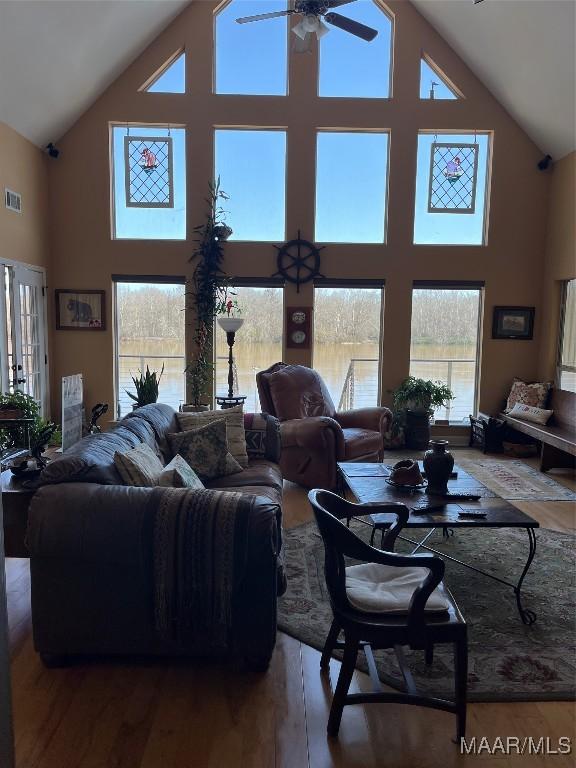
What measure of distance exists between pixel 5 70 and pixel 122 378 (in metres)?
3.43

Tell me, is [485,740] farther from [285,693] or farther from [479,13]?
[479,13]

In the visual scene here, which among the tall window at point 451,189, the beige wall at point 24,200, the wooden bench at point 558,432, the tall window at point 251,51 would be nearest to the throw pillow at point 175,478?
the beige wall at point 24,200

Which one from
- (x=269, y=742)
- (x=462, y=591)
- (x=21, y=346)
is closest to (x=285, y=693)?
(x=269, y=742)

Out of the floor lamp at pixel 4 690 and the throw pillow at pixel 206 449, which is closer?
the floor lamp at pixel 4 690

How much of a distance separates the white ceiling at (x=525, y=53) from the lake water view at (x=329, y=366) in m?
2.68

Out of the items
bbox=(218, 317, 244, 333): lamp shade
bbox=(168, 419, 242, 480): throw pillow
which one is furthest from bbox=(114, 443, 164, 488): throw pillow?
bbox=(218, 317, 244, 333): lamp shade

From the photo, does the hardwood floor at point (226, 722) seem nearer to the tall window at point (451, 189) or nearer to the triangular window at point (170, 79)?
the tall window at point (451, 189)

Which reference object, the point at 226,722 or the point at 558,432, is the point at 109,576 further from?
the point at 558,432

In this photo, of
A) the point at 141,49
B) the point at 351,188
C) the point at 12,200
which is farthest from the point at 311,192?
the point at 12,200

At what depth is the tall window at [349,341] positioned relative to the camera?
6.57 m

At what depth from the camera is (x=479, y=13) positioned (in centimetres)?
533

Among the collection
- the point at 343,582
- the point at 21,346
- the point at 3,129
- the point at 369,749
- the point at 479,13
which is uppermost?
the point at 479,13

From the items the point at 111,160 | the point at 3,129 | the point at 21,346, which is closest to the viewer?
the point at 3,129

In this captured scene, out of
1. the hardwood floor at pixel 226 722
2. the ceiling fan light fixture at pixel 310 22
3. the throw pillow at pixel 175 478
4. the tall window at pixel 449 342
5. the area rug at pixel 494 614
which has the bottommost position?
the hardwood floor at pixel 226 722
